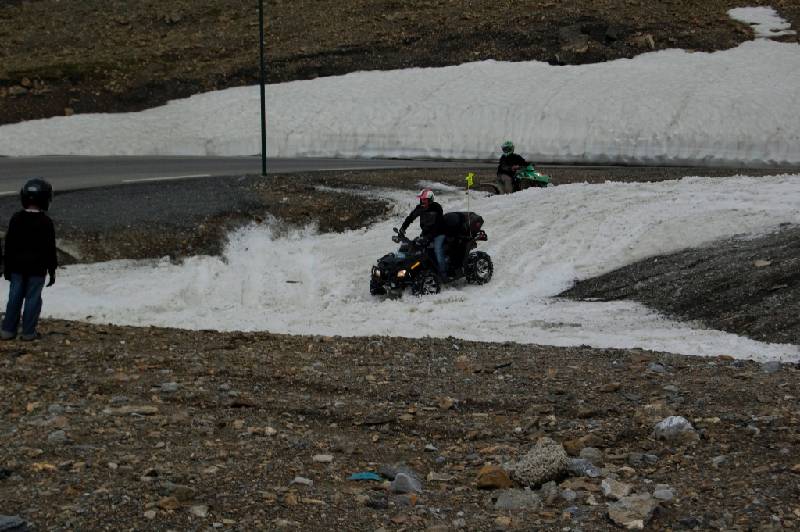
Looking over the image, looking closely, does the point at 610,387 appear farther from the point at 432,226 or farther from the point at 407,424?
the point at 432,226

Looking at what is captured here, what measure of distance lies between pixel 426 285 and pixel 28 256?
717 cm

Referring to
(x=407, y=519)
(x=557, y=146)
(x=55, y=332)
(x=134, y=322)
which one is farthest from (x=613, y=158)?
(x=407, y=519)

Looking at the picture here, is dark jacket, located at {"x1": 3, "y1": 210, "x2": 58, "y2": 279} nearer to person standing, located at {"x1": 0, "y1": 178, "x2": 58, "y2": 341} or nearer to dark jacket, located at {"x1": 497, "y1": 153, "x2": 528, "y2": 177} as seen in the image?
person standing, located at {"x1": 0, "y1": 178, "x2": 58, "y2": 341}

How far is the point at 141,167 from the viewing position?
91.6 ft

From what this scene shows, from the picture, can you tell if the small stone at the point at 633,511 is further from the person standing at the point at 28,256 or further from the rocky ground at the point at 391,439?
the person standing at the point at 28,256

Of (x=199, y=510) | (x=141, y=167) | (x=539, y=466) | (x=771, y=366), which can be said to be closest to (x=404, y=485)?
(x=539, y=466)

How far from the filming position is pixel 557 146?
110 feet

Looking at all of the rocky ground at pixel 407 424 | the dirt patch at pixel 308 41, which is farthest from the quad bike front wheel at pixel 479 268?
the dirt patch at pixel 308 41

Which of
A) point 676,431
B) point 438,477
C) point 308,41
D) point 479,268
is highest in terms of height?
point 308,41

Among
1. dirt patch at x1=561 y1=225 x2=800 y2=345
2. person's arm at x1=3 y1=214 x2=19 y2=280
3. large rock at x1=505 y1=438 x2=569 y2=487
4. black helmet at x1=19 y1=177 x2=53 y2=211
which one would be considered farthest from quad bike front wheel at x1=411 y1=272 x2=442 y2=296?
large rock at x1=505 y1=438 x2=569 y2=487

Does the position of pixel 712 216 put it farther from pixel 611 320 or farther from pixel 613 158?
pixel 613 158

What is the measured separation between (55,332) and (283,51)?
1253 inches

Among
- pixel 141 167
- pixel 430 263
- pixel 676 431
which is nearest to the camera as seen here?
pixel 676 431

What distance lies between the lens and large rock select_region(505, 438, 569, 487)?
7.62 m
